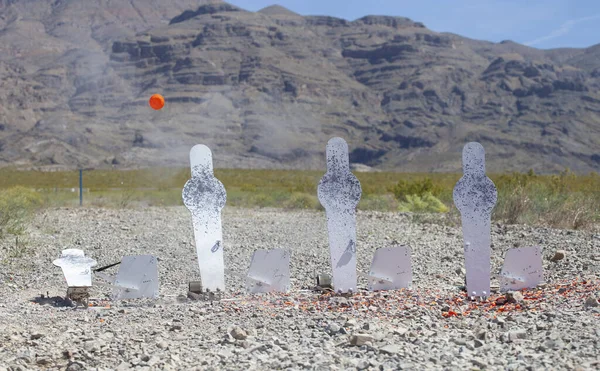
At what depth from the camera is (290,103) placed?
146500mm

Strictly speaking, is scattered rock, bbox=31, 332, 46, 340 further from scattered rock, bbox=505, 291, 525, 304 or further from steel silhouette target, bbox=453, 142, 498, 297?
scattered rock, bbox=505, 291, 525, 304

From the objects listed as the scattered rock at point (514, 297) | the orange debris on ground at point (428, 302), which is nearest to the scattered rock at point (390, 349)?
the orange debris on ground at point (428, 302)

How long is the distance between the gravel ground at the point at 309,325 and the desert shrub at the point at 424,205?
1160 cm

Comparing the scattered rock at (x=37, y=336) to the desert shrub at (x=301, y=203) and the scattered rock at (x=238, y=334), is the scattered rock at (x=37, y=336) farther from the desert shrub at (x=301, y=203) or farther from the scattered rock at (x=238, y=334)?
the desert shrub at (x=301, y=203)

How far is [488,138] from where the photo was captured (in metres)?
116

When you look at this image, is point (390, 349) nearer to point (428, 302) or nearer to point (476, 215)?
point (428, 302)

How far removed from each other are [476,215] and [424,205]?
16049 mm

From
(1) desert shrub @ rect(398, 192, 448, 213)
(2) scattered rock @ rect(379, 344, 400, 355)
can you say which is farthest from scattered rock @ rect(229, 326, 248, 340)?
(1) desert shrub @ rect(398, 192, 448, 213)

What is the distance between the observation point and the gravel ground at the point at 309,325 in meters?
6.37

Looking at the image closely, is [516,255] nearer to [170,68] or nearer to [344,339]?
[344,339]

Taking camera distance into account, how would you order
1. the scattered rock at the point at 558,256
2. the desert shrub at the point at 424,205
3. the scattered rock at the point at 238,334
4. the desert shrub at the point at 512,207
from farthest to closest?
the desert shrub at the point at 424,205
the desert shrub at the point at 512,207
the scattered rock at the point at 558,256
the scattered rock at the point at 238,334

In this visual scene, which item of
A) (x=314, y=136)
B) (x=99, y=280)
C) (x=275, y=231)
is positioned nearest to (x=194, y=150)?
(x=99, y=280)

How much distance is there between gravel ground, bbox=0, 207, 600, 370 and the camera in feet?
20.9

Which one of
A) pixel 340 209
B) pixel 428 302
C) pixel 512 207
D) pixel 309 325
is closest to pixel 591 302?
pixel 428 302
